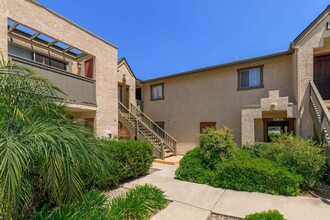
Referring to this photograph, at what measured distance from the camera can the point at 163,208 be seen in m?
5.32

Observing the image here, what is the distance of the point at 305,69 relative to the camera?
9633 mm

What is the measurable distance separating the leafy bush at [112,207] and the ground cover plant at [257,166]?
2639mm

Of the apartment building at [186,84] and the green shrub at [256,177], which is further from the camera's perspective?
the apartment building at [186,84]

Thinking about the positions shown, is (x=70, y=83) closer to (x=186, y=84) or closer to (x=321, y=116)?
(x=186, y=84)

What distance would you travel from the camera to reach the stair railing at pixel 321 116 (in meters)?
7.04

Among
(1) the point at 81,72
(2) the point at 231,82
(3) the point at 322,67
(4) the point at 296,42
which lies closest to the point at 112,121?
(1) the point at 81,72

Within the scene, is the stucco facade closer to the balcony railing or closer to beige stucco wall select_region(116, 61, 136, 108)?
beige stucco wall select_region(116, 61, 136, 108)

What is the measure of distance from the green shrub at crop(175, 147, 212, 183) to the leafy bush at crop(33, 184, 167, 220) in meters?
2.35

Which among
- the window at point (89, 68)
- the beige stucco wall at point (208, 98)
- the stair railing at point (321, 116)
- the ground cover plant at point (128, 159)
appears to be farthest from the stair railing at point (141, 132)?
the stair railing at point (321, 116)

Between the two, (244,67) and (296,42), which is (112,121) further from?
(296,42)

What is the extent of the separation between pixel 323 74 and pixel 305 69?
2439mm

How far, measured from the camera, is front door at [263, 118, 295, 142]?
36.6ft

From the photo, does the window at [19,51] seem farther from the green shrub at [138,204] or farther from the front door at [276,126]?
the front door at [276,126]

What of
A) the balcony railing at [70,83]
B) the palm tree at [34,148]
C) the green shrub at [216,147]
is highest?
the balcony railing at [70,83]
